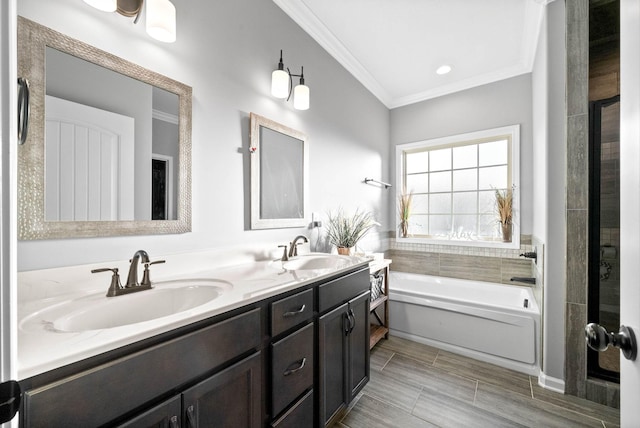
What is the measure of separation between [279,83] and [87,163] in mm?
1181

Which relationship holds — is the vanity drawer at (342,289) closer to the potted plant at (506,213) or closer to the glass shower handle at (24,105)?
the glass shower handle at (24,105)

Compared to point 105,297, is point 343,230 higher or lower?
higher

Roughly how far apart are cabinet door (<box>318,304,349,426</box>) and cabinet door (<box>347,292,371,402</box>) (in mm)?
64

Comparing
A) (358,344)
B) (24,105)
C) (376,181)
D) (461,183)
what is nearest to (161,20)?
(24,105)

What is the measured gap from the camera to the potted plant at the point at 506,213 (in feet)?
9.67

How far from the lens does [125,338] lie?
0.67 m

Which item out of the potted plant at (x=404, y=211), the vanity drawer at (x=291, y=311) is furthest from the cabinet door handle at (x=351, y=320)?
the potted plant at (x=404, y=211)

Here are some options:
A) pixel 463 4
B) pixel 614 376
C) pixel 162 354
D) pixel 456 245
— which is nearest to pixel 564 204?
pixel 614 376

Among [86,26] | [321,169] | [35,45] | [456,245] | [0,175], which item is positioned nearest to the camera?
[0,175]

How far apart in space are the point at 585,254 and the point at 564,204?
344 mm

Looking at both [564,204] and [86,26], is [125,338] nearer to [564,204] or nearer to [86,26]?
[86,26]

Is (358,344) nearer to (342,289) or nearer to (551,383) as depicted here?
(342,289)

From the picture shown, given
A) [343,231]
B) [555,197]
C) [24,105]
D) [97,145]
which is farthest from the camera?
[343,231]

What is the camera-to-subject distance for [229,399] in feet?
3.03
